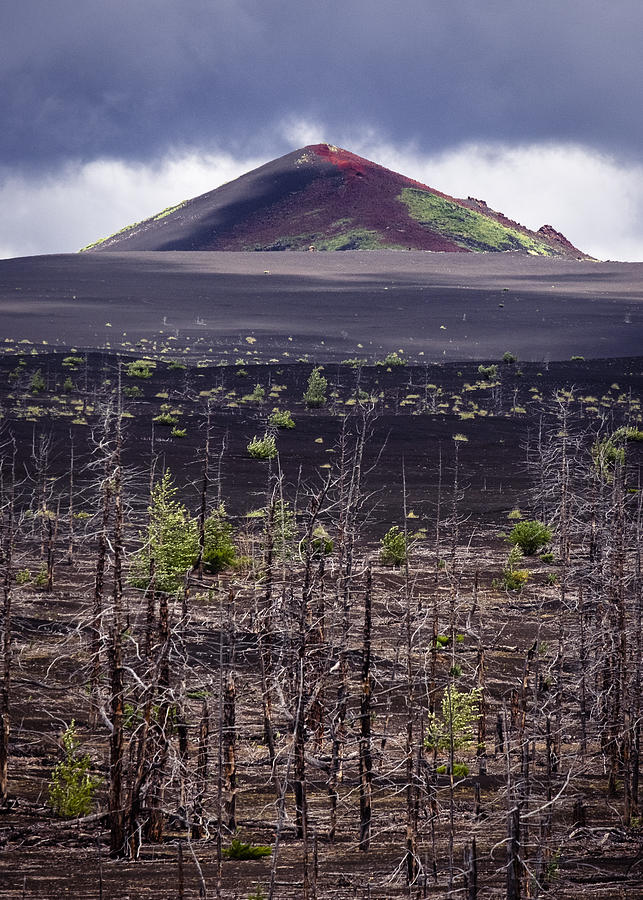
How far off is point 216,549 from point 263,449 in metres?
23.0

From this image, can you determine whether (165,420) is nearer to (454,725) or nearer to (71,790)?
(454,725)

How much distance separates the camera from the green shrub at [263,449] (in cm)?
5847

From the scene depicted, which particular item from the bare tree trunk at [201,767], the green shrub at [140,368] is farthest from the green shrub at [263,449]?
the bare tree trunk at [201,767]

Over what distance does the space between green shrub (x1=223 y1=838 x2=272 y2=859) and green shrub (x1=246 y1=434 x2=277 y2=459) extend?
4148 centimetres

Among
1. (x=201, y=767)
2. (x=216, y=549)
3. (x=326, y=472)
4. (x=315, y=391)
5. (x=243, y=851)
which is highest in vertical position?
(x=315, y=391)

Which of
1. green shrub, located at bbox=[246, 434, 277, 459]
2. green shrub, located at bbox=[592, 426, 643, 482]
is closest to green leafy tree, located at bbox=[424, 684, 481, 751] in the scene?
green shrub, located at bbox=[592, 426, 643, 482]

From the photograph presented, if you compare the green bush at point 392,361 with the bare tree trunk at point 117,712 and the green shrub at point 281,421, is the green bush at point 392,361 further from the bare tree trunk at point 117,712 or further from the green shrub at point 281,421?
the bare tree trunk at point 117,712

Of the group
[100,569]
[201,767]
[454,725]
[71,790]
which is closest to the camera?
[201,767]

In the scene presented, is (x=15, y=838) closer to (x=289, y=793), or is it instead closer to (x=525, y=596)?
(x=289, y=793)

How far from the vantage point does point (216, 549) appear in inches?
1430

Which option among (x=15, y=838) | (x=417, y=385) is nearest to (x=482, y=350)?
(x=417, y=385)

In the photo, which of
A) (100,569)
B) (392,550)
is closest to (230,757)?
(100,569)

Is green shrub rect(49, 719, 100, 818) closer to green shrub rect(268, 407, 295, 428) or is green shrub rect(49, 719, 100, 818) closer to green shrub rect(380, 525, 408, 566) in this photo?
green shrub rect(380, 525, 408, 566)

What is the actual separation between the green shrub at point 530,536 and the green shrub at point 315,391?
32.0m
